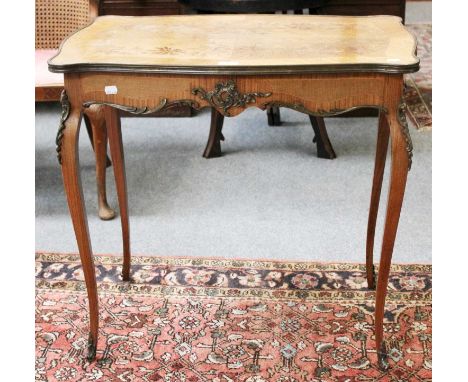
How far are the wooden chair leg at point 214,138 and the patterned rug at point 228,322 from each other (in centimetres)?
102

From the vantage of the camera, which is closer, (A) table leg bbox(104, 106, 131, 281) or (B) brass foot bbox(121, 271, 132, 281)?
(A) table leg bbox(104, 106, 131, 281)

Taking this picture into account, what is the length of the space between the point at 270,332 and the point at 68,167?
874 millimetres

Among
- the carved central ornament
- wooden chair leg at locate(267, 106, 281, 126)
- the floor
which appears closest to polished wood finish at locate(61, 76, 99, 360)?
the carved central ornament

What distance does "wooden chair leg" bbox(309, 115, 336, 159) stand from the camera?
3.59 metres

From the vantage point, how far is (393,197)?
202cm

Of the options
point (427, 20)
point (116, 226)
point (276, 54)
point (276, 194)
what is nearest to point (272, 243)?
point (276, 194)

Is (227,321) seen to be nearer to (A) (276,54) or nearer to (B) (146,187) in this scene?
(A) (276,54)

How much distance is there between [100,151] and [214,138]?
2.53ft

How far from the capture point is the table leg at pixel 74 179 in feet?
6.60

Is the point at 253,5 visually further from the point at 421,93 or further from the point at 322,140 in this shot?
Answer: the point at 421,93

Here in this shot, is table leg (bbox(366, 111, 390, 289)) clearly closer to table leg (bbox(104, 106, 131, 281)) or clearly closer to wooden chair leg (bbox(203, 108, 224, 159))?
table leg (bbox(104, 106, 131, 281))

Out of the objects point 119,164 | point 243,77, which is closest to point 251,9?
point 119,164

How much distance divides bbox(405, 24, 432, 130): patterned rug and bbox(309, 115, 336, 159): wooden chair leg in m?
0.52

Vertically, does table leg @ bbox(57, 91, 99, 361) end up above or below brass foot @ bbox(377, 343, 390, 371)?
above
